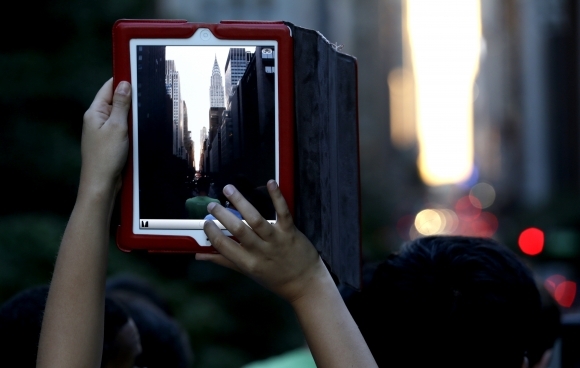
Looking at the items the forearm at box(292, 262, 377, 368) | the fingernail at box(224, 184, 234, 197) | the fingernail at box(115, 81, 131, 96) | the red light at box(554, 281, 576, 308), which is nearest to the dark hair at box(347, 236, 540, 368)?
the forearm at box(292, 262, 377, 368)

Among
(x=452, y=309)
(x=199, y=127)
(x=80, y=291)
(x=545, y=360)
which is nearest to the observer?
(x=80, y=291)

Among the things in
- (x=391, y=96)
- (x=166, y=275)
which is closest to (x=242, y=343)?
(x=166, y=275)

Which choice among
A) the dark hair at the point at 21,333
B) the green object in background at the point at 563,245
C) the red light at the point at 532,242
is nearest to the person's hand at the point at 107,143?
the dark hair at the point at 21,333

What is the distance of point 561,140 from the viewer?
4569 cm

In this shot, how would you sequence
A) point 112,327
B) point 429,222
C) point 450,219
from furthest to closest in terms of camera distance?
point 450,219 → point 429,222 → point 112,327

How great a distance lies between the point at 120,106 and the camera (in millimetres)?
1667

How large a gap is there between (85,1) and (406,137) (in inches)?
3469

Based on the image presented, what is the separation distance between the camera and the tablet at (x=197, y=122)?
1.67m

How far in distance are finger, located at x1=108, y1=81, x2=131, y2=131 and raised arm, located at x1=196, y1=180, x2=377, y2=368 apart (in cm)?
30

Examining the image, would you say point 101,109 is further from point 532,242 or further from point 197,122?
point 532,242

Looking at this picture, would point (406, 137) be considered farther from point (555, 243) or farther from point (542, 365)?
point (542, 365)

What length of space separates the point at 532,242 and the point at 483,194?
55782 mm

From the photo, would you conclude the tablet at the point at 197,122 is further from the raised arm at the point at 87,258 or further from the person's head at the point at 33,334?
the person's head at the point at 33,334

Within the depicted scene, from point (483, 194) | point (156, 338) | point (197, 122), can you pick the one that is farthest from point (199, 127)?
point (483, 194)
